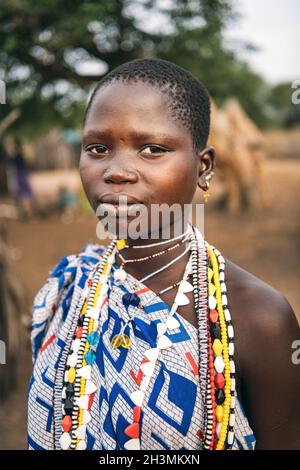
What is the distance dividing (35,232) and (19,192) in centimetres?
226

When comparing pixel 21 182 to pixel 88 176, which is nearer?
pixel 88 176

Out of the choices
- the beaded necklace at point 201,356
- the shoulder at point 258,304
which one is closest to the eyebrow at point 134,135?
the beaded necklace at point 201,356

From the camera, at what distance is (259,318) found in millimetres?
1259

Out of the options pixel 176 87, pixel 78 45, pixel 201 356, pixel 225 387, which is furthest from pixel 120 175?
pixel 78 45

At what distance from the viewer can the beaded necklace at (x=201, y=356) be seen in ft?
4.18

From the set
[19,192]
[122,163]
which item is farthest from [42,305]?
[19,192]

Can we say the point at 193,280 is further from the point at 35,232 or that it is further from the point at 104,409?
the point at 35,232

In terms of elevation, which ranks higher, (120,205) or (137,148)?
(137,148)

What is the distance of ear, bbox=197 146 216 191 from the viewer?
140 cm

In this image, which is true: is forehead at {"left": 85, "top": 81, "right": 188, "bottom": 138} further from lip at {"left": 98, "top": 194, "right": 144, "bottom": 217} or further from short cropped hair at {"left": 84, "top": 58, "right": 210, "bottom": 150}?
lip at {"left": 98, "top": 194, "right": 144, "bottom": 217}

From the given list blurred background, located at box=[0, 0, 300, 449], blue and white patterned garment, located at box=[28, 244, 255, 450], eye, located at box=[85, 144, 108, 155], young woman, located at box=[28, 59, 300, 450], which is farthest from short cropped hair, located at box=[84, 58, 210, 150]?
blurred background, located at box=[0, 0, 300, 449]

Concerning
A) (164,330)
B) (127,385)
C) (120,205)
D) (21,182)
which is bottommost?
(127,385)

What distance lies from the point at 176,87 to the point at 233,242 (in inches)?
277

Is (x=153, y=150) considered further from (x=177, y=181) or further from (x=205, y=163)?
(x=205, y=163)
